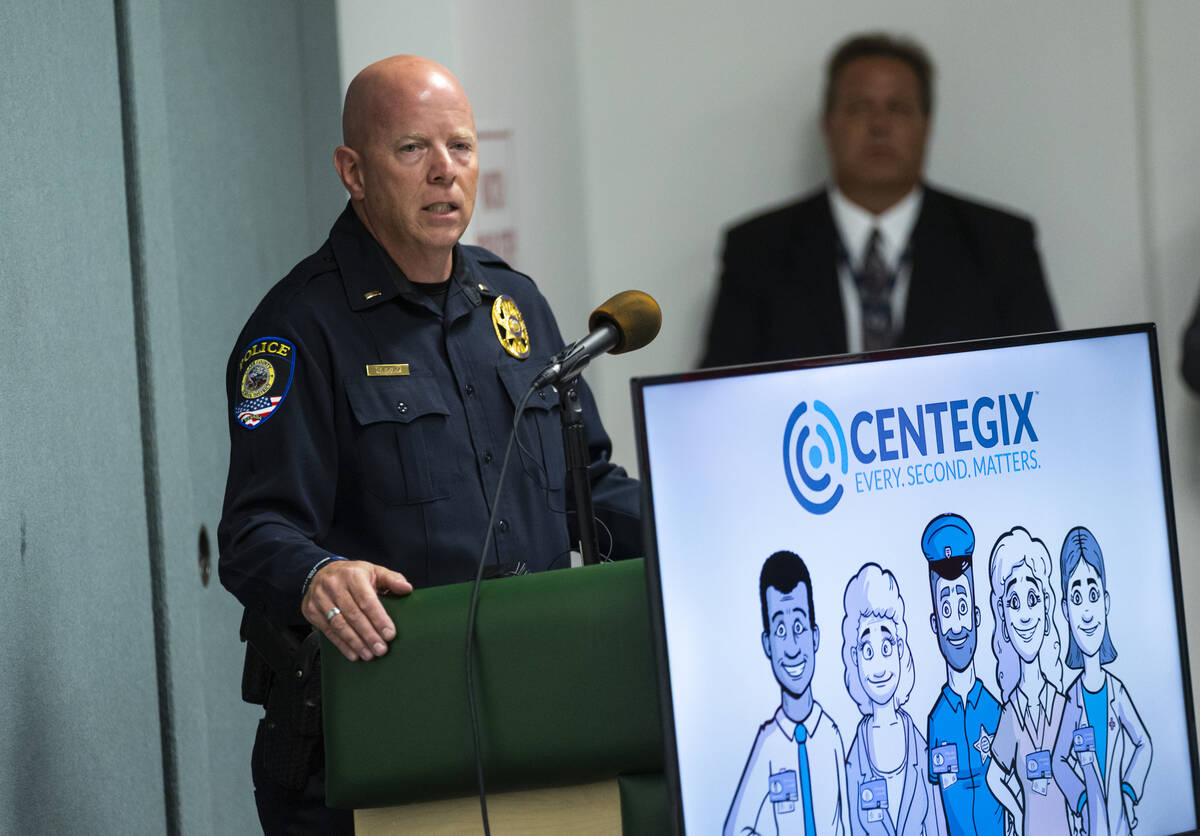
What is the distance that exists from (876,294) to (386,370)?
2333mm

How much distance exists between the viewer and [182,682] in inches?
80.3

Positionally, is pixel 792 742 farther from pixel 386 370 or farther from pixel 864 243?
pixel 864 243

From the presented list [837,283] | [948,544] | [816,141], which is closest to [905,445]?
[948,544]

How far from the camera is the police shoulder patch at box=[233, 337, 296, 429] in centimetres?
141

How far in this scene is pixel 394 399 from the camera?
4.85ft

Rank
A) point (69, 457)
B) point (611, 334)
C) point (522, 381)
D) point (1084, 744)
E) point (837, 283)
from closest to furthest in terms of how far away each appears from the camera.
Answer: point (1084, 744)
point (611, 334)
point (522, 381)
point (69, 457)
point (837, 283)

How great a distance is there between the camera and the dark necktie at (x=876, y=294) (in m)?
3.55

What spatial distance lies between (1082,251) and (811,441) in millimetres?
3048

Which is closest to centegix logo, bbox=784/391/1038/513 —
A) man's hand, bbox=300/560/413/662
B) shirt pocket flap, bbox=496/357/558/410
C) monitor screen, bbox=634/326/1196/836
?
monitor screen, bbox=634/326/1196/836

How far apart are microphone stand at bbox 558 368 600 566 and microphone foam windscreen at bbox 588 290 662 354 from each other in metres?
0.06

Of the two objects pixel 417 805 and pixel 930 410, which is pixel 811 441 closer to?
pixel 930 410

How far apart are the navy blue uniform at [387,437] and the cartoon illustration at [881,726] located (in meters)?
0.50

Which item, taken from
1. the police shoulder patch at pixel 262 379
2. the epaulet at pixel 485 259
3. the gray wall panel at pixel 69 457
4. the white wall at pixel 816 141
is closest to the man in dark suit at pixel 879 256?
the white wall at pixel 816 141

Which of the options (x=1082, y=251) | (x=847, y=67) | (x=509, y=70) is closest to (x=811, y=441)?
(x=509, y=70)
